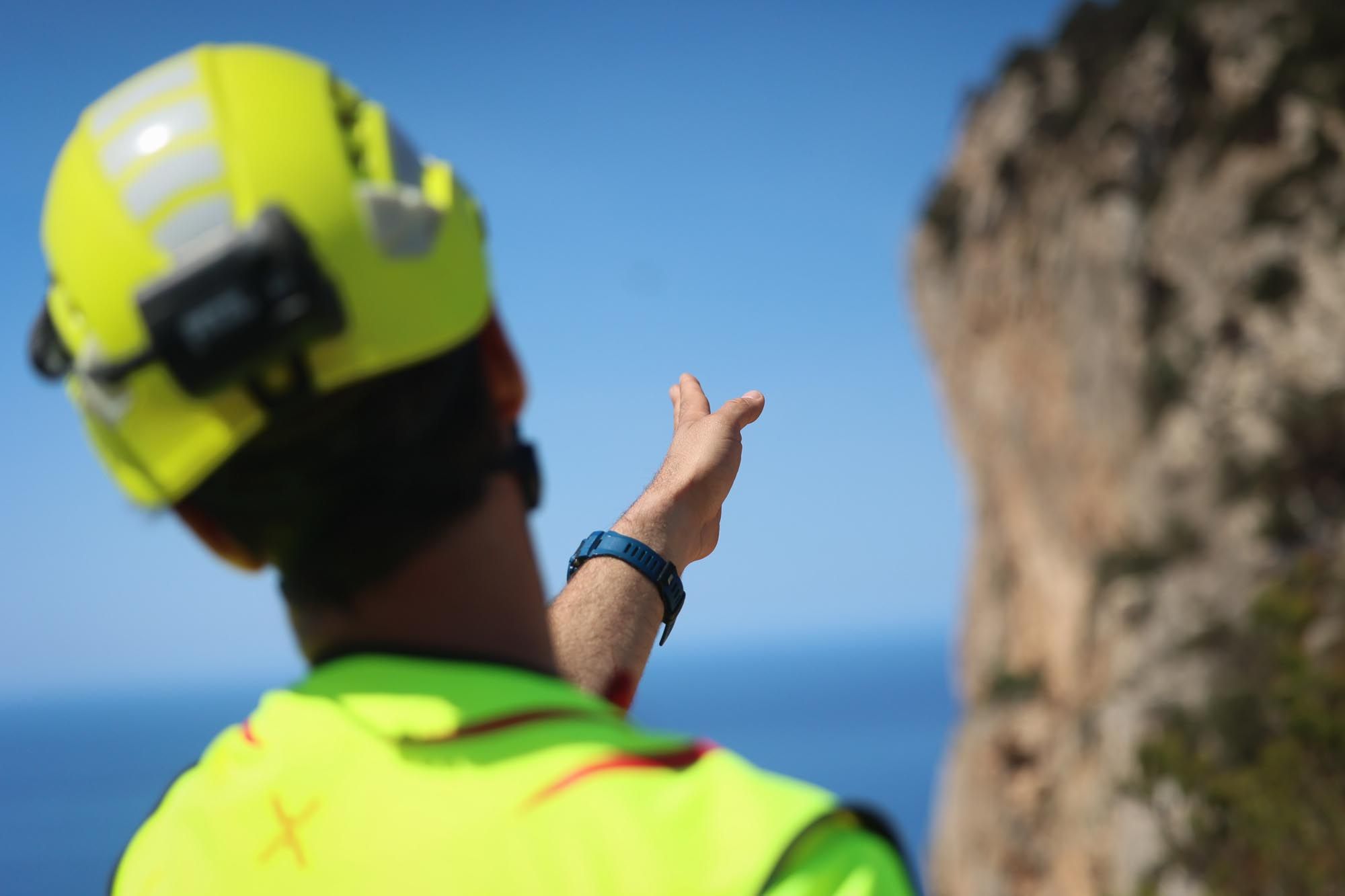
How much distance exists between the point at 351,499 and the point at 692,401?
93 centimetres

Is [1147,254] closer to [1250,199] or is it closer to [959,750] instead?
[1250,199]

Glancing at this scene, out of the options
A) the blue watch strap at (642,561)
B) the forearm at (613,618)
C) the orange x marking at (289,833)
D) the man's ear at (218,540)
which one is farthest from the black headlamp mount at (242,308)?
the blue watch strap at (642,561)

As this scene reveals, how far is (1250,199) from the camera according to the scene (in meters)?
15.5

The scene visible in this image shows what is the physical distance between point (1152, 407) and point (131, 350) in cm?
1616

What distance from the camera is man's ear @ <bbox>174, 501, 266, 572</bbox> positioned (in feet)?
3.31

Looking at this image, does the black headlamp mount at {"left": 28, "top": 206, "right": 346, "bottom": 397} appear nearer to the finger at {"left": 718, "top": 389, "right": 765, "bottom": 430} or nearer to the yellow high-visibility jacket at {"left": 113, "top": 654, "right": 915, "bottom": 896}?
the yellow high-visibility jacket at {"left": 113, "top": 654, "right": 915, "bottom": 896}

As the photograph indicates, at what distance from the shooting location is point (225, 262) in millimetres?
896

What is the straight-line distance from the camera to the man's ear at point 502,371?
104cm

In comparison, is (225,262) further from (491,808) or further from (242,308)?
(491,808)

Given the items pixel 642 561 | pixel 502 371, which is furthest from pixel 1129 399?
pixel 502 371

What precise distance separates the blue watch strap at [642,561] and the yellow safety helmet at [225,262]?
0.71 metres

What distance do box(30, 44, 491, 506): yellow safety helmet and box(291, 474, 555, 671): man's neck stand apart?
0.47 feet

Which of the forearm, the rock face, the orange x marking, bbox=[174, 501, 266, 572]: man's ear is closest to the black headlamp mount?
bbox=[174, 501, 266, 572]: man's ear

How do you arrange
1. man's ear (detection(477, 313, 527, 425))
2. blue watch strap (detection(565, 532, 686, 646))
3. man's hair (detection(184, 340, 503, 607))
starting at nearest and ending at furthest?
man's hair (detection(184, 340, 503, 607)) < man's ear (detection(477, 313, 527, 425)) < blue watch strap (detection(565, 532, 686, 646))
